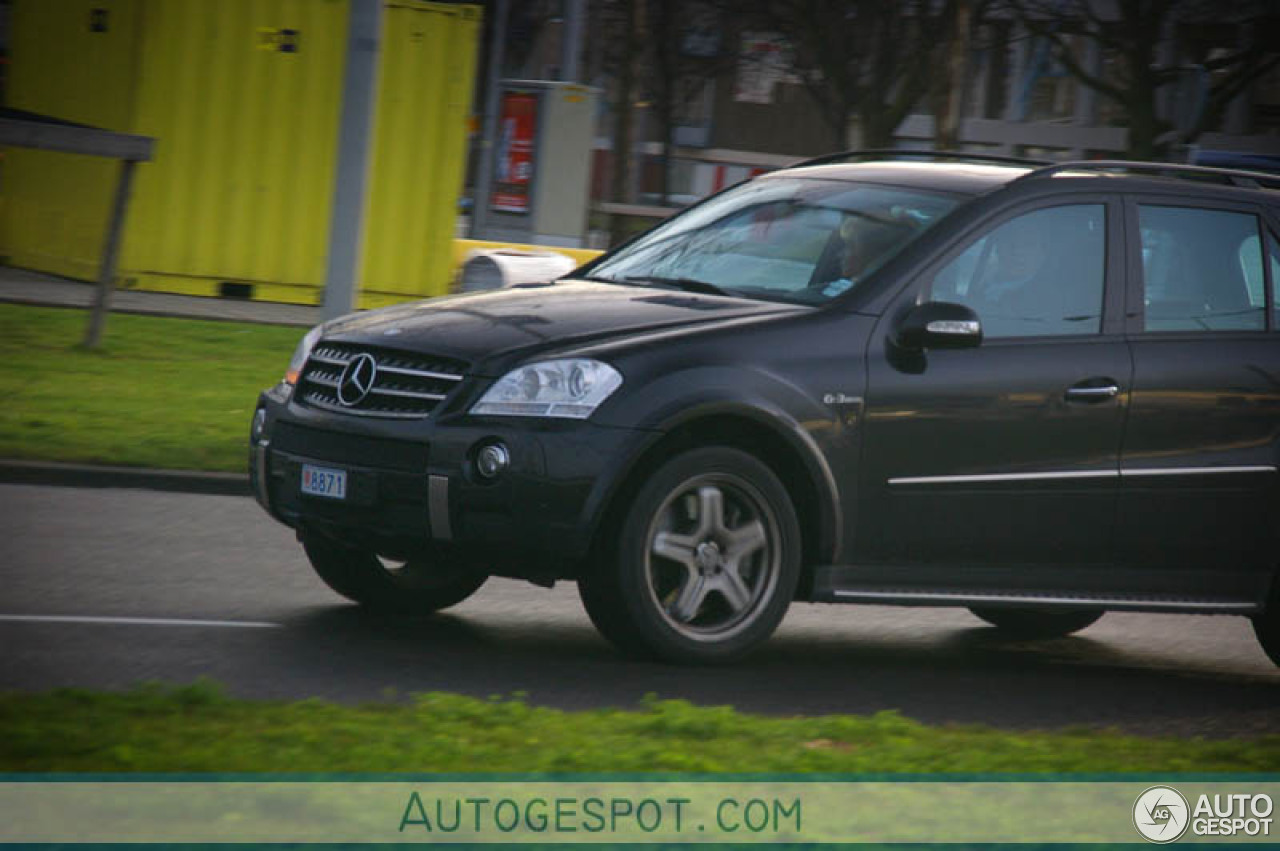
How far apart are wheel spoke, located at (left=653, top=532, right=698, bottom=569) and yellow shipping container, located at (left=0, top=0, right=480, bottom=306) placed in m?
13.6

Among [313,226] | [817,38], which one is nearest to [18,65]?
[313,226]

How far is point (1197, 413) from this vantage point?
759 centimetres

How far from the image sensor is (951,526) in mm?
7164

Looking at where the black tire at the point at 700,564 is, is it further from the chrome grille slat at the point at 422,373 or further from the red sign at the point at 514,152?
the red sign at the point at 514,152

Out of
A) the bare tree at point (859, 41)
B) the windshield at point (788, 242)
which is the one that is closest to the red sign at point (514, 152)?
the bare tree at point (859, 41)

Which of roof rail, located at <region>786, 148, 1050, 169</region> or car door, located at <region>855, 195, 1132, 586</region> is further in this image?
roof rail, located at <region>786, 148, 1050, 169</region>

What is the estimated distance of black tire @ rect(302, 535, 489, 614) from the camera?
768cm

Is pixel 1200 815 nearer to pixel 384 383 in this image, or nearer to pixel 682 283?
pixel 384 383

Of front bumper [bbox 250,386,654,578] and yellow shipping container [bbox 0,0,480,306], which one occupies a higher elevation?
yellow shipping container [bbox 0,0,480,306]

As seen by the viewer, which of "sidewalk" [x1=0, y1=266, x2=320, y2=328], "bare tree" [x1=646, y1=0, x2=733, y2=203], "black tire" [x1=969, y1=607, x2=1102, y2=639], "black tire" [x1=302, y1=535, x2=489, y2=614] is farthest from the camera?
"bare tree" [x1=646, y1=0, x2=733, y2=203]

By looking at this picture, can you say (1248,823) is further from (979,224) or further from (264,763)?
(979,224)

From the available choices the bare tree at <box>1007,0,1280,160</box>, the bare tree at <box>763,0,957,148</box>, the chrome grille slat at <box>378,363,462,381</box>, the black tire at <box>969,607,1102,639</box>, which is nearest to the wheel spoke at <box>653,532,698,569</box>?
the chrome grille slat at <box>378,363,462,381</box>

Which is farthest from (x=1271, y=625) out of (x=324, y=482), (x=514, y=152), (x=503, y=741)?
(x=514, y=152)

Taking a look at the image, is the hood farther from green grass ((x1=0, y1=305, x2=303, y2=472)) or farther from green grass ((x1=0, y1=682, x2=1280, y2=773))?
green grass ((x1=0, y1=305, x2=303, y2=472))
